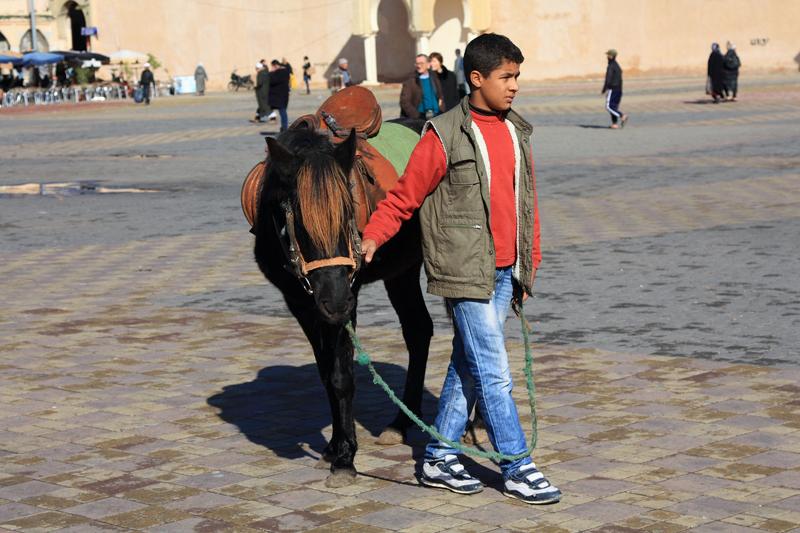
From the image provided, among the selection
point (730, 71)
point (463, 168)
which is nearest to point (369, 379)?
point (463, 168)

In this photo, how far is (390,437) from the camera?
21.4 ft

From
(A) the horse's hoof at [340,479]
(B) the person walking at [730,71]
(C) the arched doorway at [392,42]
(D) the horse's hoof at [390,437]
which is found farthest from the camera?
(C) the arched doorway at [392,42]

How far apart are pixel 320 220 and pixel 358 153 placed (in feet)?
3.21

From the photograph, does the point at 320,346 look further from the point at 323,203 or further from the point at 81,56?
the point at 81,56

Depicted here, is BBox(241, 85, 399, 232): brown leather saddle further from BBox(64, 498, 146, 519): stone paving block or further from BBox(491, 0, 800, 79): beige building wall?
BBox(491, 0, 800, 79): beige building wall

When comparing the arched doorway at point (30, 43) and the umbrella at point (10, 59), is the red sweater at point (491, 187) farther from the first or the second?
the arched doorway at point (30, 43)

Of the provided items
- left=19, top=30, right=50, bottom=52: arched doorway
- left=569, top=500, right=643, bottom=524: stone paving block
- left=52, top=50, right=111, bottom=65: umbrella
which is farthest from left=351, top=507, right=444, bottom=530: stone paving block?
left=19, top=30, right=50, bottom=52: arched doorway

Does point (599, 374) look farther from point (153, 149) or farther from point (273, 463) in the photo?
point (153, 149)

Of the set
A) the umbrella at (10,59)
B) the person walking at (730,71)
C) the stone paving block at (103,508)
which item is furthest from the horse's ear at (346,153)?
the umbrella at (10,59)

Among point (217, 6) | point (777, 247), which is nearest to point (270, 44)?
point (217, 6)

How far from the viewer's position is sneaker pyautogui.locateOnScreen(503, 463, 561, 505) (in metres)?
5.37

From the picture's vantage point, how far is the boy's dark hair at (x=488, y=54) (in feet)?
17.6

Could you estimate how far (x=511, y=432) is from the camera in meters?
5.54

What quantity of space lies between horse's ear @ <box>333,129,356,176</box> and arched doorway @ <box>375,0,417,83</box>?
62336 mm
